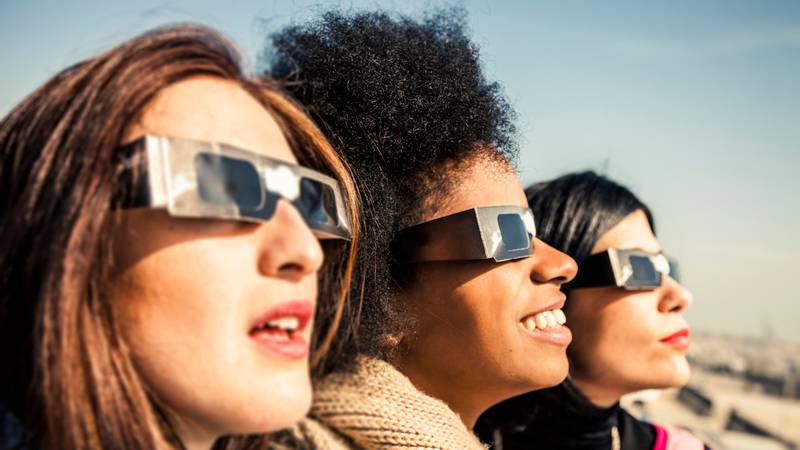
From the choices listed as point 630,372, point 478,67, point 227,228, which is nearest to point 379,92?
point 478,67

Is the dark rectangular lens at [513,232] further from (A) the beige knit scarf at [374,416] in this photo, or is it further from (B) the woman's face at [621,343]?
(B) the woman's face at [621,343]

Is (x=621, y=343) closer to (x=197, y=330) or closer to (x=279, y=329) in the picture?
(x=279, y=329)

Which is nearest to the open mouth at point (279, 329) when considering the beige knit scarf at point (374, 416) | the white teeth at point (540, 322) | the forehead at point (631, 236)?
the beige knit scarf at point (374, 416)

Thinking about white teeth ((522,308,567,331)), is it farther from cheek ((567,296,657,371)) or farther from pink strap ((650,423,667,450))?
pink strap ((650,423,667,450))

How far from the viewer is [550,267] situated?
10.0 ft

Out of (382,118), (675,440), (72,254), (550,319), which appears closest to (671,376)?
(675,440)

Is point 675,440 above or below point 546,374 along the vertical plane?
below

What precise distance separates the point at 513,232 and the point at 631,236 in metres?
1.26

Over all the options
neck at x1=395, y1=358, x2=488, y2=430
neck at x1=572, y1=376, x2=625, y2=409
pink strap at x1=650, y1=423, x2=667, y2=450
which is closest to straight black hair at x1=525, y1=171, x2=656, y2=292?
neck at x1=572, y1=376, x2=625, y2=409

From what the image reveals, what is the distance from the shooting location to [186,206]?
69.8 inches

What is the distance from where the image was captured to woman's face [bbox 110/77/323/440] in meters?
1.79

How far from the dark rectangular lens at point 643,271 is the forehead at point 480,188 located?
0.96m

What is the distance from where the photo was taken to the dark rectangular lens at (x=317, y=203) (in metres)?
2.12

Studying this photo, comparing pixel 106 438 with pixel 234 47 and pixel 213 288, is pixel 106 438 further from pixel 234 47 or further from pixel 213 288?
pixel 234 47
